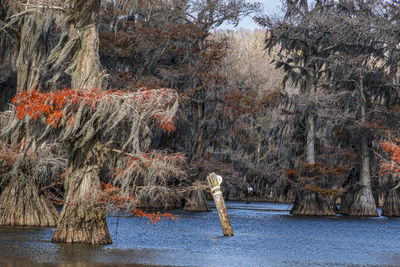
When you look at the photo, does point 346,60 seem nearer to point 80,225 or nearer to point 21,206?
point 21,206

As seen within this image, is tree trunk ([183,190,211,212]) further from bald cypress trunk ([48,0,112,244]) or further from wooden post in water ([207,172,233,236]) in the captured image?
bald cypress trunk ([48,0,112,244])

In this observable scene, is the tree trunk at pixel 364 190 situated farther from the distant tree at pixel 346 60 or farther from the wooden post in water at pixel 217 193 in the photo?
the wooden post in water at pixel 217 193

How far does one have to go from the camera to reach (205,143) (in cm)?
4041

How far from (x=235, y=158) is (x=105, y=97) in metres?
42.9

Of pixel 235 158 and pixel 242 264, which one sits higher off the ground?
pixel 235 158

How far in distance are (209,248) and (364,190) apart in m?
23.7

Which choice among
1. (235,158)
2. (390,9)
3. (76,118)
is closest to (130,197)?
(76,118)

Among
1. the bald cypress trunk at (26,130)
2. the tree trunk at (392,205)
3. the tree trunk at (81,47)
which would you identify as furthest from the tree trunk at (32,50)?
the tree trunk at (392,205)

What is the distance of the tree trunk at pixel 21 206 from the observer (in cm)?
1959

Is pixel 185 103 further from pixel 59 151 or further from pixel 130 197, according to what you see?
pixel 130 197

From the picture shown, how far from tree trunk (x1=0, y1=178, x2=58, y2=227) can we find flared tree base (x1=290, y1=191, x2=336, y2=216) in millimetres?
20625

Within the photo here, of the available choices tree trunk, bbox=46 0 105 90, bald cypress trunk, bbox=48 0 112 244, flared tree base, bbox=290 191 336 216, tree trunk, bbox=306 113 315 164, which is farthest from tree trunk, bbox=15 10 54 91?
tree trunk, bbox=306 113 315 164

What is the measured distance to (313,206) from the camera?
122 ft

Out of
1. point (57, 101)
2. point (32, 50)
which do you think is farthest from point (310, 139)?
point (57, 101)
